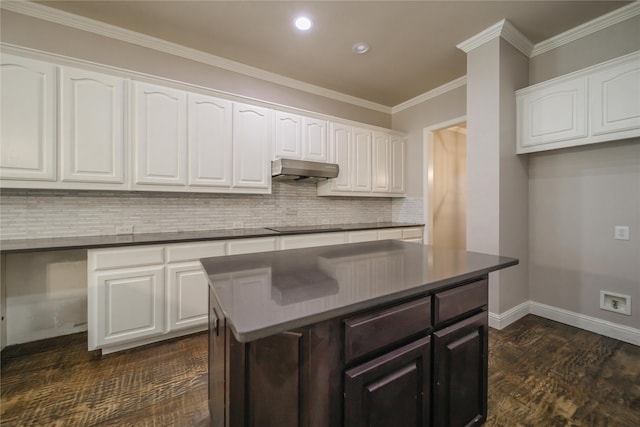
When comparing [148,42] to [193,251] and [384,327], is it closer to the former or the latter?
[193,251]

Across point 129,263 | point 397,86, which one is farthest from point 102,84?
point 397,86

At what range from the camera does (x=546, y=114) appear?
249 centimetres

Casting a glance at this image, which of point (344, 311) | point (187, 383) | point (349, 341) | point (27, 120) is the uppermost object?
point (27, 120)

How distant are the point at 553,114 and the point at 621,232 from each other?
1.19 metres

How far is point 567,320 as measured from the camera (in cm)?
263

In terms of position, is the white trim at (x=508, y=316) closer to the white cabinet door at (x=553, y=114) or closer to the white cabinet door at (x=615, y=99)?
the white cabinet door at (x=553, y=114)

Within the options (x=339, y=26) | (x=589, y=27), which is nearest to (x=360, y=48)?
(x=339, y=26)

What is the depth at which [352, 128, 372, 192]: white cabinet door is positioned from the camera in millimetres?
3754

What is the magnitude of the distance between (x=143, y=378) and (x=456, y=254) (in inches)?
87.1

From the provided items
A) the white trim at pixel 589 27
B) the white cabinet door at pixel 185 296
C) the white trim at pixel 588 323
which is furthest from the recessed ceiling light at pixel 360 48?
the white trim at pixel 588 323

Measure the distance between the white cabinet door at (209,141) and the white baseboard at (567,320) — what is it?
3.04 m

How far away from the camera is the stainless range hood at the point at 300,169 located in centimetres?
293

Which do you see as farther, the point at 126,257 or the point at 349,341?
the point at 126,257

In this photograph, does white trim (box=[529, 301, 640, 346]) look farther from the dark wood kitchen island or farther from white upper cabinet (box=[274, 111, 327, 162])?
white upper cabinet (box=[274, 111, 327, 162])
